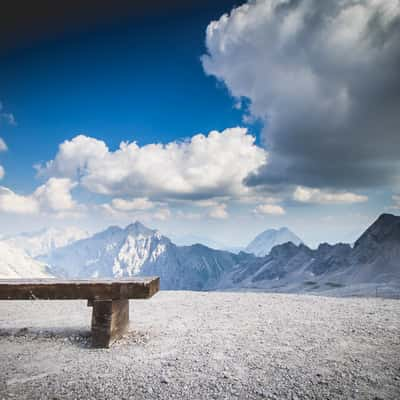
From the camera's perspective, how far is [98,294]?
6.97 metres

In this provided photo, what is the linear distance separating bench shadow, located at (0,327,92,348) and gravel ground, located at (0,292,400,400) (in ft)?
0.09

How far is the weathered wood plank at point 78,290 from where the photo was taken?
6941 millimetres

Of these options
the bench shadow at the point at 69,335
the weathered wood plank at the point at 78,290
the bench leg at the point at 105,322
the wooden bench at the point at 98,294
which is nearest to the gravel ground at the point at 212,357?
the bench shadow at the point at 69,335

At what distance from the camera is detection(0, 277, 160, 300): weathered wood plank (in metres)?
6.94

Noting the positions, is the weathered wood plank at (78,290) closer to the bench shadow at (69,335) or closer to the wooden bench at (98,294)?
the wooden bench at (98,294)

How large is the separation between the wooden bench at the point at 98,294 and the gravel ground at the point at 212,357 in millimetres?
489

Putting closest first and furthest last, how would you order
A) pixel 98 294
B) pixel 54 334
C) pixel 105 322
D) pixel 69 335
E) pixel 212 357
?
pixel 212 357, pixel 105 322, pixel 98 294, pixel 69 335, pixel 54 334

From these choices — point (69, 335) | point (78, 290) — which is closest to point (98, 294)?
point (78, 290)

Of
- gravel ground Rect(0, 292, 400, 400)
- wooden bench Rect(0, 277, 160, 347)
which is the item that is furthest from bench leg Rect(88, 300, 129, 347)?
gravel ground Rect(0, 292, 400, 400)

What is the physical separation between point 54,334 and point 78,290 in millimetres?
1960

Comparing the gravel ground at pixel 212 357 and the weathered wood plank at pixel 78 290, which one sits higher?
the weathered wood plank at pixel 78 290

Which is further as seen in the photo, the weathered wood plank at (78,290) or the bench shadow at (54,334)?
the bench shadow at (54,334)

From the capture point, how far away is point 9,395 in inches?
184

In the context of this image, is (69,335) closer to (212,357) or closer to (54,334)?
(54,334)
